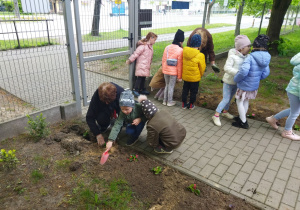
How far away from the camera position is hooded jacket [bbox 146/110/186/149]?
3.36 meters

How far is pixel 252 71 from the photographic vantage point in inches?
162

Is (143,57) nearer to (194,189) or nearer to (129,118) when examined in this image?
(129,118)

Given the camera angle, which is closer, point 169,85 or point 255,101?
point 169,85

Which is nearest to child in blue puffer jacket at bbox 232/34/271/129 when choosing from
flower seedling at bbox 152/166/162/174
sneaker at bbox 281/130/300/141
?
sneaker at bbox 281/130/300/141

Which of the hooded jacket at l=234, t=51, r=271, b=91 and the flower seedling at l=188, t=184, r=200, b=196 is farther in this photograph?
the hooded jacket at l=234, t=51, r=271, b=91

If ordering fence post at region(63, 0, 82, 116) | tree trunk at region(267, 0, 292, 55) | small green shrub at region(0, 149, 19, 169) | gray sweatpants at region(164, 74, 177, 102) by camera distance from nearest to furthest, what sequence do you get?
small green shrub at region(0, 149, 19, 169), fence post at region(63, 0, 82, 116), gray sweatpants at region(164, 74, 177, 102), tree trunk at region(267, 0, 292, 55)

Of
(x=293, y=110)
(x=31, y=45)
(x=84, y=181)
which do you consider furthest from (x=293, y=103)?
(x=31, y=45)

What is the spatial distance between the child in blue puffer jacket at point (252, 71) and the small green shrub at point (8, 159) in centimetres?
366

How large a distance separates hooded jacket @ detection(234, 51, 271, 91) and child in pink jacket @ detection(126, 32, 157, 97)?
230 centimetres

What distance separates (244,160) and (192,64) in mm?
2145

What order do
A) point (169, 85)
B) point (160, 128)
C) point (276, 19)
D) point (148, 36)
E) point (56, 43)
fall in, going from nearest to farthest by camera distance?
point (160, 128)
point (56, 43)
point (169, 85)
point (148, 36)
point (276, 19)

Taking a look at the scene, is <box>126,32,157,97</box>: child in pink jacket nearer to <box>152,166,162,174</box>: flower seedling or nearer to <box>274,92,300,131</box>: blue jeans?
<box>152,166,162,174</box>: flower seedling

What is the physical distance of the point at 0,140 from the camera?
3693 mm

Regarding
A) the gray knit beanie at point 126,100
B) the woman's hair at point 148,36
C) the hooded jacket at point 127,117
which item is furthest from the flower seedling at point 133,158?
the woman's hair at point 148,36
